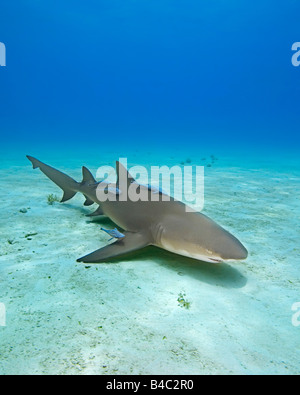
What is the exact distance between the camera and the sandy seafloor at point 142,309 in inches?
62.3

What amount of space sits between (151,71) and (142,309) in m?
191

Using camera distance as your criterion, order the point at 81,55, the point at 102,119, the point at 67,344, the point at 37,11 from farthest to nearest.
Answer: the point at 102,119
the point at 81,55
the point at 37,11
the point at 67,344

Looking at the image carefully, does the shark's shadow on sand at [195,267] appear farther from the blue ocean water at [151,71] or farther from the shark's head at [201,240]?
the blue ocean water at [151,71]

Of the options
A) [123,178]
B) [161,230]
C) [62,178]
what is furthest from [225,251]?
[62,178]

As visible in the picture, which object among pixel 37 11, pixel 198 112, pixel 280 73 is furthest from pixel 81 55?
pixel 280 73

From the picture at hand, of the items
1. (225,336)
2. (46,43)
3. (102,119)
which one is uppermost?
(46,43)

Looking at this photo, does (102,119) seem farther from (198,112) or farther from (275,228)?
(275,228)

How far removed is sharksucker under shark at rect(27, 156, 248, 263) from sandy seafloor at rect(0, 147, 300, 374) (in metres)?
0.25

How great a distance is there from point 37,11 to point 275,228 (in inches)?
4661

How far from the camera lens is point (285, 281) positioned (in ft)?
9.16

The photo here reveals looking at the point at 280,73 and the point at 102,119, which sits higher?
the point at 280,73

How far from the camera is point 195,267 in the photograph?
9.65 feet

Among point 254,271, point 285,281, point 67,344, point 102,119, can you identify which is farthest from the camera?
point 102,119

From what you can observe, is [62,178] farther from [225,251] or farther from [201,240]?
[225,251]
